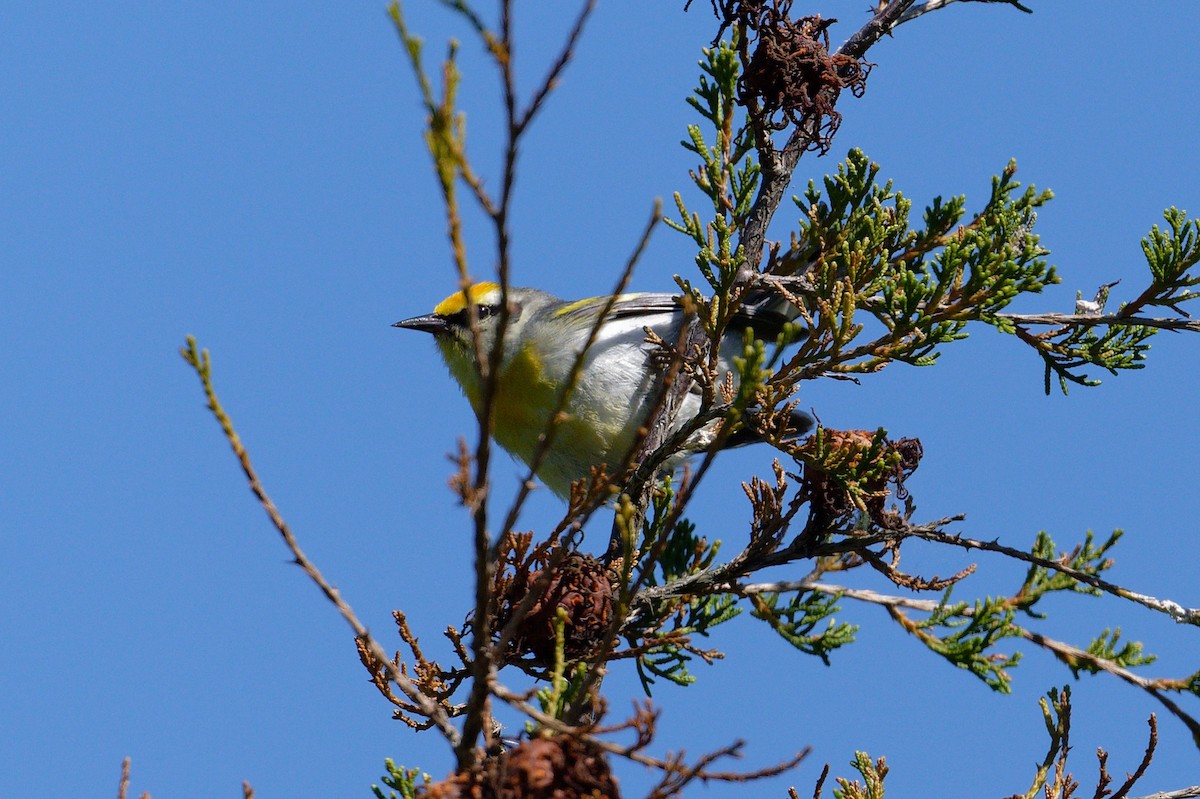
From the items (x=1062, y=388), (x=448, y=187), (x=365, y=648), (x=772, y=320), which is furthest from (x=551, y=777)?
(x=772, y=320)

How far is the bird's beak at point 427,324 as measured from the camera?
6.21 m

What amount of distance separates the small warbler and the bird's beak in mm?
196

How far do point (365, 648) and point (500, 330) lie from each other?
2.28 metres

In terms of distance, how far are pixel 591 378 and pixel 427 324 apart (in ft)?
4.80

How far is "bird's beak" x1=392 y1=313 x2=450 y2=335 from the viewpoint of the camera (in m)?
6.21

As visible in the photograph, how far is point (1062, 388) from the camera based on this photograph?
4328 mm

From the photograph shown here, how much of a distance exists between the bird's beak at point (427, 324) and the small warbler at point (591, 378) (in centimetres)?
20

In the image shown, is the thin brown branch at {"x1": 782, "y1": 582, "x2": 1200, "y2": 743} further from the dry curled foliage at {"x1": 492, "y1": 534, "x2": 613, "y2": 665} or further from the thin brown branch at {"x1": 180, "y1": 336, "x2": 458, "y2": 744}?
the thin brown branch at {"x1": 180, "y1": 336, "x2": 458, "y2": 744}

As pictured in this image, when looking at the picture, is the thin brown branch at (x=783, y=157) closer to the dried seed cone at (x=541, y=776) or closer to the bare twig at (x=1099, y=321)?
the bare twig at (x=1099, y=321)

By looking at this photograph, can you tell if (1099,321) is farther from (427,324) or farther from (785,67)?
(427,324)

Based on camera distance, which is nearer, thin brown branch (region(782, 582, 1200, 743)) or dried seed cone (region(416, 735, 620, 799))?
dried seed cone (region(416, 735, 620, 799))

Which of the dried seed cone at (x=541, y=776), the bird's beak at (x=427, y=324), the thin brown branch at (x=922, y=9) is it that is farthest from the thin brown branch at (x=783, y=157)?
the bird's beak at (x=427, y=324)

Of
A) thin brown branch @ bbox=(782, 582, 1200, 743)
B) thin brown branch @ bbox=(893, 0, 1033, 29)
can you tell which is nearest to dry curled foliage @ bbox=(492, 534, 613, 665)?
thin brown branch @ bbox=(782, 582, 1200, 743)

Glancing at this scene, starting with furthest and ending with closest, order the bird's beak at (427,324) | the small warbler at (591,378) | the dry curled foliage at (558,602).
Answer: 1. the bird's beak at (427,324)
2. the small warbler at (591,378)
3. the dry curled foliage at (558,602)
